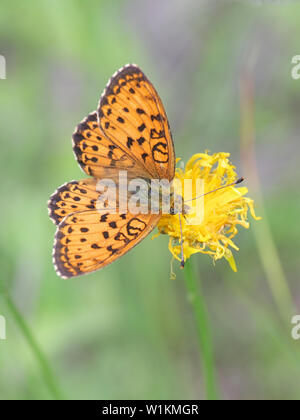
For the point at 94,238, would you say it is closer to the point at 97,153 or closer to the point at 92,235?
the point at 92,235

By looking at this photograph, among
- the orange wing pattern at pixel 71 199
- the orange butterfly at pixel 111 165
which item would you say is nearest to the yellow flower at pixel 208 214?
the orange butterfly at pixel 111 165

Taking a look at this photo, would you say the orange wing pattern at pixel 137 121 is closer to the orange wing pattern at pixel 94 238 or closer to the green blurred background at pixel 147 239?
the orange wing pattern at pixel 94 238

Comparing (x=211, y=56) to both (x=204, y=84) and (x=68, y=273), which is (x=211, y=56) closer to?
(x=204, y=84)

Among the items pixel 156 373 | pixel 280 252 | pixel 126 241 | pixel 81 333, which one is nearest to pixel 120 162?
pixel 126 241

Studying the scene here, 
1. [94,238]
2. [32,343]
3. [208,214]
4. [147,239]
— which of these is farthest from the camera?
[147,239]

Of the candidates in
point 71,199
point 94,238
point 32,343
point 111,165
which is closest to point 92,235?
point 94,238

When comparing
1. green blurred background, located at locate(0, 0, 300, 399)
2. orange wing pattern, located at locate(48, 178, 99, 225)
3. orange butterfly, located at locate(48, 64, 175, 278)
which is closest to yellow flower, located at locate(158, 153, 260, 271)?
orange butterfly, located at locate(48, 64, 175, 278)
